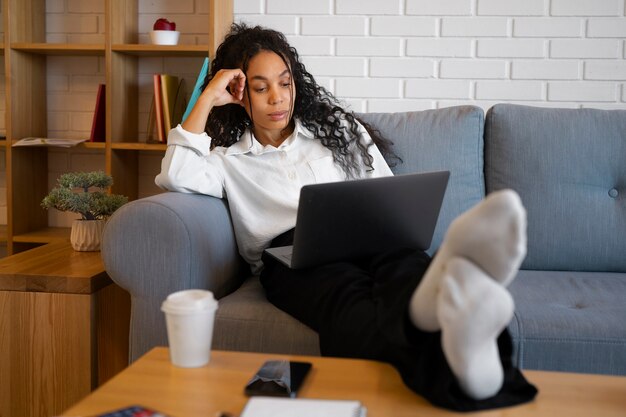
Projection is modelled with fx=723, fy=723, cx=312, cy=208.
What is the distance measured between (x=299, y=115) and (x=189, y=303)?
108 cm

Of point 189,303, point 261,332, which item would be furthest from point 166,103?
point 189,303

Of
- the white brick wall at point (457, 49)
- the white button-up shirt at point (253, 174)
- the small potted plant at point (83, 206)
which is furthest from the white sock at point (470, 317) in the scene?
the white brick wall at point (457, 49)

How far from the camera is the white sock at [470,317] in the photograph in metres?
0.90

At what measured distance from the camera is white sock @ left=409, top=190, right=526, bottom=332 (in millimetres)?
887

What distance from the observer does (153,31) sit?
2.72 m

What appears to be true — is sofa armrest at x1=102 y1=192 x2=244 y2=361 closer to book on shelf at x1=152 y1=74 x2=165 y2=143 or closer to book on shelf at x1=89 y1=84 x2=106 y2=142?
book on shelf at x1=152 y1=74 x2=165 y2=143

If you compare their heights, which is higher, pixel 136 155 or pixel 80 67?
pixel 80 67

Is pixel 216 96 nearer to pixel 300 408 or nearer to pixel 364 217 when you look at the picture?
pixel 364 217

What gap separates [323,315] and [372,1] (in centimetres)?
162

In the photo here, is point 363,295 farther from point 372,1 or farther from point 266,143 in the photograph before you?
point 372,1

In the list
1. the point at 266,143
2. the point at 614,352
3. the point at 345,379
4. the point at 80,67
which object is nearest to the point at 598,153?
the point at 614,352

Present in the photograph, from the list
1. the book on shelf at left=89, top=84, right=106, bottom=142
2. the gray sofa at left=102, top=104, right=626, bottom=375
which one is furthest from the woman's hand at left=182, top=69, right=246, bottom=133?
the book on shelf at left=89, top=84, right=106, bottom=142

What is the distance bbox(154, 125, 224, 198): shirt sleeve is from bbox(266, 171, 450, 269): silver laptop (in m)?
0.39

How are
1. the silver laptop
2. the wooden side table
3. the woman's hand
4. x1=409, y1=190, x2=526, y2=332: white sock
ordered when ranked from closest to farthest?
1. x1=409, y1=190, x2=526, y2=332: white sock
2. the silver laptop
3. the wooden side table
4. the woman's hand
